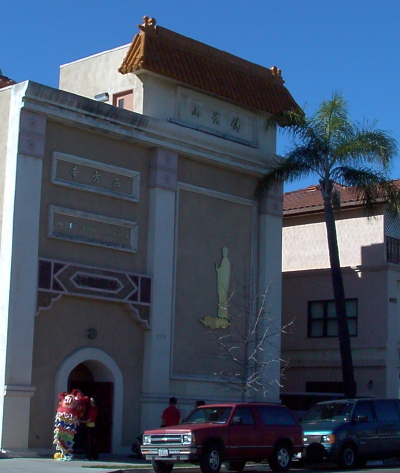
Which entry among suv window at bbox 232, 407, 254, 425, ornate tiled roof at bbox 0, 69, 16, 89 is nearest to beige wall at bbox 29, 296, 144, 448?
suv window at bbox 232, 407, 254, 425

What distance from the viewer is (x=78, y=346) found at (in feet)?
76.3

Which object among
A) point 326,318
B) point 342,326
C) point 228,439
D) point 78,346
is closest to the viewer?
point 228,439

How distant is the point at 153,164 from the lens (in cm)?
2545

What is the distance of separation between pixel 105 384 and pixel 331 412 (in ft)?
20.1

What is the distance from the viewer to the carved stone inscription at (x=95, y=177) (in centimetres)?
2320

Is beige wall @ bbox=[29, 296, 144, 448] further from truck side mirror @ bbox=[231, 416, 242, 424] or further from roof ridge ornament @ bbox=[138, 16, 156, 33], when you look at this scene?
roof ridge ornament @ bbox=[138, 16, 156, 33]

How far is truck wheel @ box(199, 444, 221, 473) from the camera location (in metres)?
17.8

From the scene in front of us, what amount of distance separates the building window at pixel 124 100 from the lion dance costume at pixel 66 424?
899 centimetres

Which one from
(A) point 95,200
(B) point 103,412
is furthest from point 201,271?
(B) point 103,412


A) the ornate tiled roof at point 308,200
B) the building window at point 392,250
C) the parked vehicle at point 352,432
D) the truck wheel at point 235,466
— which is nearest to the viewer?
the truck wheel at point 235,466

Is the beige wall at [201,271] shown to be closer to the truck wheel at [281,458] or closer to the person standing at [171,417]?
the person standing at [171,417]

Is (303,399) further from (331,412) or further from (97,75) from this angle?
(97,75)

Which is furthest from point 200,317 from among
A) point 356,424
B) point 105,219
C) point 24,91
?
point 24,91

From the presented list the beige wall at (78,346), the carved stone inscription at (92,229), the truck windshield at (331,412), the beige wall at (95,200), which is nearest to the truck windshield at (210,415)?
the truck windshield at (331,412)
